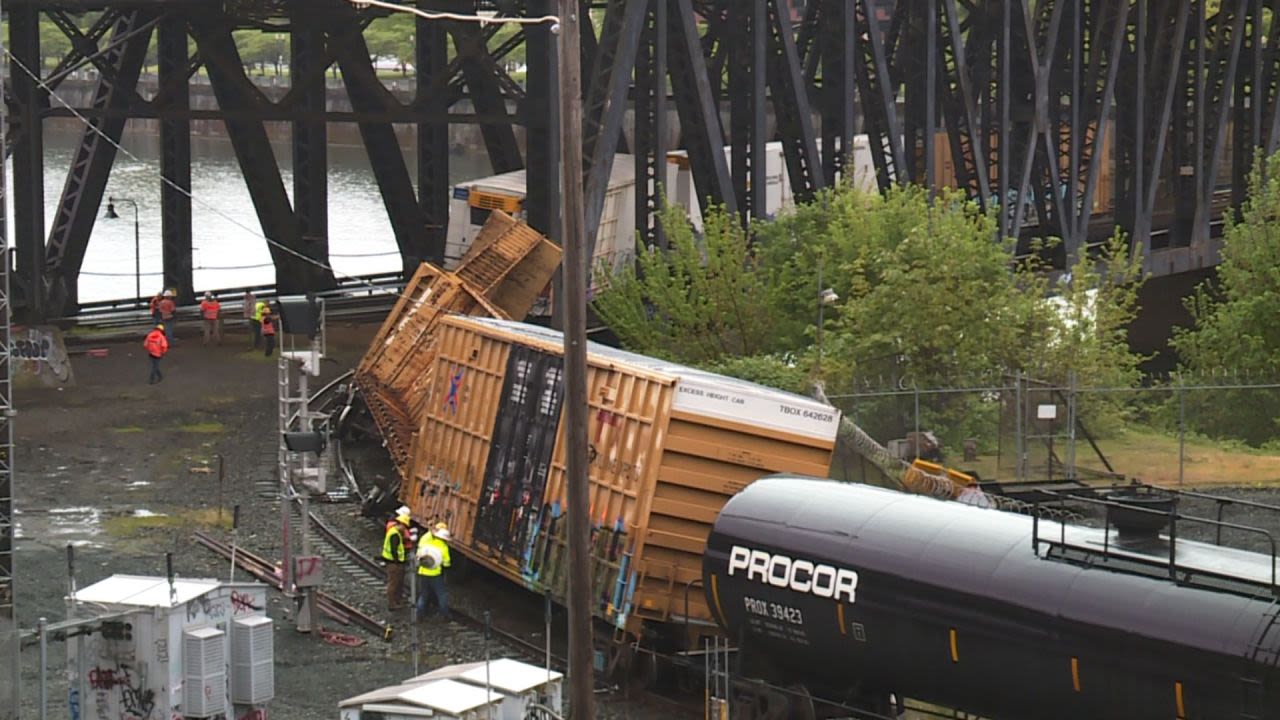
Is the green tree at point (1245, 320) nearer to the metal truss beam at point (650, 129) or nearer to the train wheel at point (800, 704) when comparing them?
the metal truss beam at point (650, 129)

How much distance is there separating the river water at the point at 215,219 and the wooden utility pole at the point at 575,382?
43438 millimetres

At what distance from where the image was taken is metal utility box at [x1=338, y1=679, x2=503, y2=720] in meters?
17.6

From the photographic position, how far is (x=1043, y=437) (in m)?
36.1

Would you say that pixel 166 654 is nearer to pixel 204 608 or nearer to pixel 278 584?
pixel 204 608

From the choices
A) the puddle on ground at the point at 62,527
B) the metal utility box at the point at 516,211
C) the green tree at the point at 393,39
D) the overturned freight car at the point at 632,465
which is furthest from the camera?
the green tree at the point at 393,39

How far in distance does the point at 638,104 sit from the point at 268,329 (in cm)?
933

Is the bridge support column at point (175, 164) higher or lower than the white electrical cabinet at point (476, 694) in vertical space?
higher

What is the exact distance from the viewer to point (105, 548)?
30.0 m

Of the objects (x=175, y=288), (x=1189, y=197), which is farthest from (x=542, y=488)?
(x=1189, y=197)

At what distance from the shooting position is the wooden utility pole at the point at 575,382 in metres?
19.1

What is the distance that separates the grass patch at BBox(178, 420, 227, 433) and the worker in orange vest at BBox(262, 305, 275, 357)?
6871 mm

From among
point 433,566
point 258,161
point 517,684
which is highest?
point 258,161

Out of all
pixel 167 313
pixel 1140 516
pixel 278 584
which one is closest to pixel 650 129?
pixel 167 313

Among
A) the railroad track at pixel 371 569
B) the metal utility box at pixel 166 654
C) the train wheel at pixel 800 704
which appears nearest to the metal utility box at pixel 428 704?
the metal utility box at pixel 166 654
